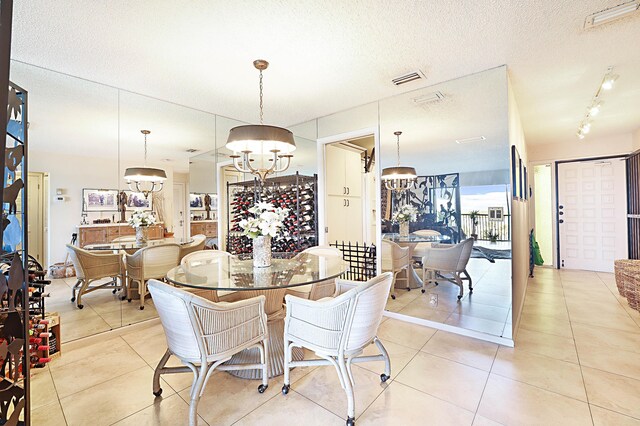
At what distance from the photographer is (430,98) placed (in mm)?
3117

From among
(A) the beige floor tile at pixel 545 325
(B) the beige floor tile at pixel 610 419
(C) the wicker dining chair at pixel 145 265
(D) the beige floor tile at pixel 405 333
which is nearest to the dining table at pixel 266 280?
(C) the wicker dining chair at pixel 145 265

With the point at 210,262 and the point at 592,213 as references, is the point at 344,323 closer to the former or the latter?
the point at 210,262

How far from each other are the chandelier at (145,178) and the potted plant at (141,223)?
0.79 ft

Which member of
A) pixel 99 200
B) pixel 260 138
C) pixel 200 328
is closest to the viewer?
pixel 200 328

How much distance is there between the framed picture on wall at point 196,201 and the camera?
4029 millimetres

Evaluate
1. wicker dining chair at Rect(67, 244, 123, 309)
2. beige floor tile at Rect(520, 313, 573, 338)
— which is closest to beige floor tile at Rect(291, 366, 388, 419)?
beige floor tile at Rect(520, 313, 573, 338)

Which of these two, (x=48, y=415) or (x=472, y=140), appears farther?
(x=472, y=140)

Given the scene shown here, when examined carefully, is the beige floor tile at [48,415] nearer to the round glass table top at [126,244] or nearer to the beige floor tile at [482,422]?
the round glass table top at [126,244]

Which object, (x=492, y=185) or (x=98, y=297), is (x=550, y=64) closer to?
(x=492, y=185)

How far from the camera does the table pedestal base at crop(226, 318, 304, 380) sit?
6.95 feet

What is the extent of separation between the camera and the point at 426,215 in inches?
129

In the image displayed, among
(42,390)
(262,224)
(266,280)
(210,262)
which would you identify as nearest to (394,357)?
(266,280)

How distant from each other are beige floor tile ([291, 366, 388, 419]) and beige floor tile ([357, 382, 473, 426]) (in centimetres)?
7

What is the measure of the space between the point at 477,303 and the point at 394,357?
3.62 ft
